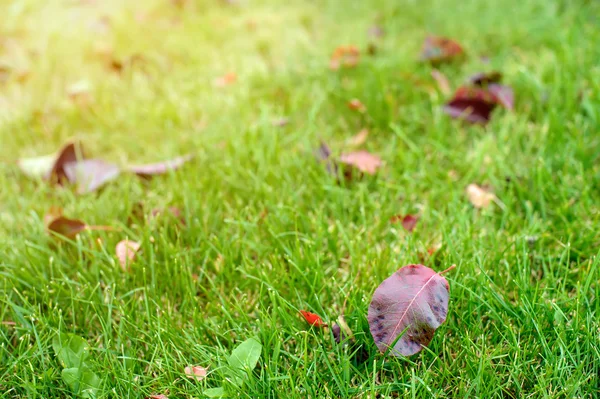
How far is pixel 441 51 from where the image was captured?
7.80ft

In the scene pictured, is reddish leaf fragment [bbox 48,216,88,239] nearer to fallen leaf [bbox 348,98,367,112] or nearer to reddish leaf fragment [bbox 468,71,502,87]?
fallen leaf [bbox 348,98,367,112]

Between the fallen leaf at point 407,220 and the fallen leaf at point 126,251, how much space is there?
74 cm

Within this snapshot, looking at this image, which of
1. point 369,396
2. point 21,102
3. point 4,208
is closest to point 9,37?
point 21,102

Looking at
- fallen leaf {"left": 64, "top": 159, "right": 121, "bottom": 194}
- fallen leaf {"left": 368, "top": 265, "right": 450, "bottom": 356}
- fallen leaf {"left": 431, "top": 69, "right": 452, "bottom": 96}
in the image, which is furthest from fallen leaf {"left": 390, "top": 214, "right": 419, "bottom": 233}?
fallen leaf {"left": 64, "top": 159, "right": 121, "bottom": 194}

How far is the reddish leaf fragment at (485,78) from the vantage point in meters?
2.13

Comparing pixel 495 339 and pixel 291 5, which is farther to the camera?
pixel 291 5

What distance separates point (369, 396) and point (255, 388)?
0.78 feet

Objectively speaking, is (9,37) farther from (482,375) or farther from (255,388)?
(482,375)

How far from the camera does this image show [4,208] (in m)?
1.74

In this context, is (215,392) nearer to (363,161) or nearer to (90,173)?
(363,161)

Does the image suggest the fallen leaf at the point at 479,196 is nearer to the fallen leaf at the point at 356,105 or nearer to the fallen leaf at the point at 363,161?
the fallen leaf at the point at 363,161

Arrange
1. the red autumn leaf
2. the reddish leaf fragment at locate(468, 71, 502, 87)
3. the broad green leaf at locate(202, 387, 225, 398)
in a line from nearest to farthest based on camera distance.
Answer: the broad green leaf at locate(202, 387, 225, 398), the red autumn leaf, the reddish leaf fragment at locate(468, 71, 502, 87)

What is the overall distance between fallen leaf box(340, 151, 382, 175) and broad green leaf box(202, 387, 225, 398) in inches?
34.6

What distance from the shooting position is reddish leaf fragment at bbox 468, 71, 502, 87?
213 centimetres
